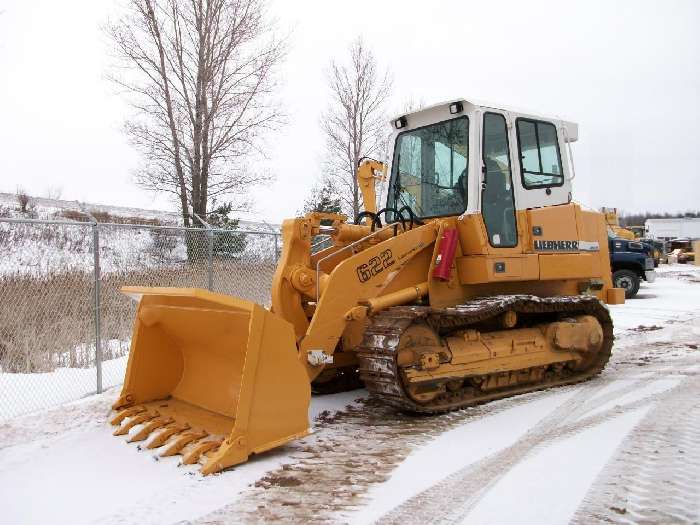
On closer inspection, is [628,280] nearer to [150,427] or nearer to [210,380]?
[210,380]

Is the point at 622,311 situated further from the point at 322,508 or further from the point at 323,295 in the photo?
the point at 322,508

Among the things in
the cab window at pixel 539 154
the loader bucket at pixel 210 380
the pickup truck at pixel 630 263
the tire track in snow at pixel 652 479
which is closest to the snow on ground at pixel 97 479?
the loader bucket at pixel 210 380

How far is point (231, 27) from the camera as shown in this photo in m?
17.4

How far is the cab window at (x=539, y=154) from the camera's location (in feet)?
21.0

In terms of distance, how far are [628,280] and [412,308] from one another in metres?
14.1

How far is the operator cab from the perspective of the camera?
6020 millimetres

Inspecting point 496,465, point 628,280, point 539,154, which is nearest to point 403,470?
point 496,465

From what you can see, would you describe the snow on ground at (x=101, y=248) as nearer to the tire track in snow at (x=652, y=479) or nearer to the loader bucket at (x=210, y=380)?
the loader bucket at (x=210, y=380)

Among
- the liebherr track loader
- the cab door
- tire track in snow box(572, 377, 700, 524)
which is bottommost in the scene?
tire track in snow box(572, 377, 700, 524)

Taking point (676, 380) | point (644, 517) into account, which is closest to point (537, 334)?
point (676, 380)

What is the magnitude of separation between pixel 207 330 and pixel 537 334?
356cm

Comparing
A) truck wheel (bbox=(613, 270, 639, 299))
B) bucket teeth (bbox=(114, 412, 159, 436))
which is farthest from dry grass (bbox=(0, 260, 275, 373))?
truck wheel (bbox=(613, 270, 639, 299))

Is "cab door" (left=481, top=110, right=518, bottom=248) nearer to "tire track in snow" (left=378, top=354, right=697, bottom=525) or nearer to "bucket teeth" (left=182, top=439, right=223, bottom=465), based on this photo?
"tire track in snow" (left=378, top=354, right=697, bottom=525)

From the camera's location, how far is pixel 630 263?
16797 mm
